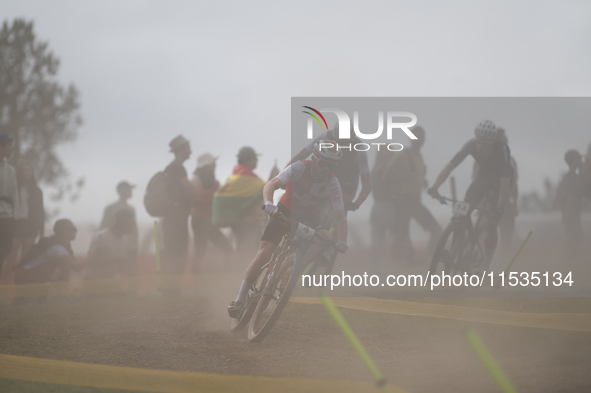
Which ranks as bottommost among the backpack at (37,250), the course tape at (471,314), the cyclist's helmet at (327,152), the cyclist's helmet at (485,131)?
the course tape at (471,314)

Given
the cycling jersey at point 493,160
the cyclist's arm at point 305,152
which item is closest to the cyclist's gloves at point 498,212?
the cycling jersey at point 493,160

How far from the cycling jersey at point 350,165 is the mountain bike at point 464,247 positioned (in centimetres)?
153

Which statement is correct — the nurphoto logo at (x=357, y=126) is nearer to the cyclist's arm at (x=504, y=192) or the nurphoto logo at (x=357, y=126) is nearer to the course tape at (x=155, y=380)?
the cyclist's arm at (x=504, y=192)

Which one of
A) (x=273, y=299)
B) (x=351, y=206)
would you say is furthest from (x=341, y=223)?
(x=273, y=299)

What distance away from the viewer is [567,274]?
8.93m

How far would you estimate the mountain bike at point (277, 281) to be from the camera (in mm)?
5965

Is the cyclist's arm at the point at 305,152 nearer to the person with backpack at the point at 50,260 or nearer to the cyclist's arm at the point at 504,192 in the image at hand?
the cyclist's arm at the point at 504,192

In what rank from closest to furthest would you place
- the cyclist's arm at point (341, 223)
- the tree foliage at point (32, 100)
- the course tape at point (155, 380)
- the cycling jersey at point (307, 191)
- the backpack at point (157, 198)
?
the course tape at point (155, 380) → the cycling jersey at point (307, 191) → the cyclist's arm at point (341, 223) → the backpack at point (157, 198) → the tree foliage at point (32, 100)

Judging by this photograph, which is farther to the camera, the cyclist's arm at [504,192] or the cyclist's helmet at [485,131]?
the cyclist's helmet at [485,131]

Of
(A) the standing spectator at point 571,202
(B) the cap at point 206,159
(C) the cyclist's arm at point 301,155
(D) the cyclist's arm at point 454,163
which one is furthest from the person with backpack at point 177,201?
(A) the standing spectator at point 571,202

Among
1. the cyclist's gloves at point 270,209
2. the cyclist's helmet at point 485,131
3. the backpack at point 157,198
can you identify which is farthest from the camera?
the backpack at point 157,198

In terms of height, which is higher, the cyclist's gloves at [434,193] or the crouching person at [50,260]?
the cyclist's gloves at [434,193]

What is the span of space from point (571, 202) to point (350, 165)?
3746mm

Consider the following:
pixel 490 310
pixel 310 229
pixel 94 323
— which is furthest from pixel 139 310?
pixel 490 310
